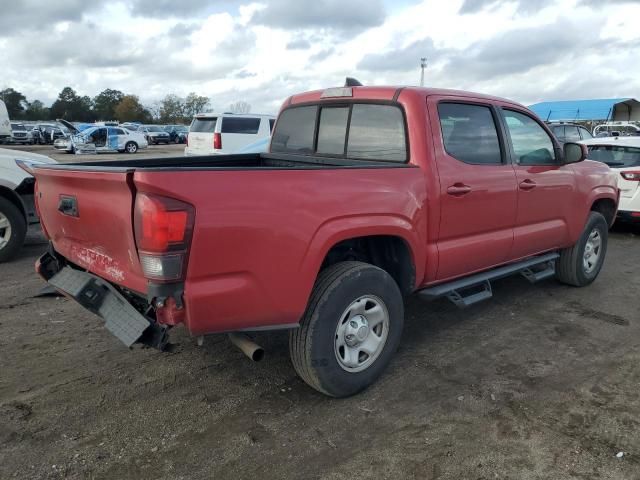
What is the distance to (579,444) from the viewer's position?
2.91 meters

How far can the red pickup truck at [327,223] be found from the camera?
261cm

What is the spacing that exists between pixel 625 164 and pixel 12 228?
29.8 ft

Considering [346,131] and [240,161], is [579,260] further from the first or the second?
[240,161]

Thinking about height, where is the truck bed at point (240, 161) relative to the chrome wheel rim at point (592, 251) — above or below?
above

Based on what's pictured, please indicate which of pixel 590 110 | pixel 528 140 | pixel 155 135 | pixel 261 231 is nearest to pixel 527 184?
pixel 528 140

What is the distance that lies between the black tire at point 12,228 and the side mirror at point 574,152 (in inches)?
238

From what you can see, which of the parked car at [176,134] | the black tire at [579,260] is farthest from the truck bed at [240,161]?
the parked car at [176,134]

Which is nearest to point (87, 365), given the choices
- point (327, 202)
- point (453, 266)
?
point (327, 202)

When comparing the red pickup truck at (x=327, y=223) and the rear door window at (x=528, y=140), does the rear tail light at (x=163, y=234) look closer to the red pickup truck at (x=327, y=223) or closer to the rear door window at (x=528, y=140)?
the red pickup truck at (x=327, y=223)

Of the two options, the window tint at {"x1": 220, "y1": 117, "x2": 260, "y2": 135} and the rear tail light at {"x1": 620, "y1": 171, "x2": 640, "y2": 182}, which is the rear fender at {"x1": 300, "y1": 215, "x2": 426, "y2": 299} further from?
the window tint at {"x1": 220, "y1": 117, "x2": 260, "y2": 135}

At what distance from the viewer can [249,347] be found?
2988mm

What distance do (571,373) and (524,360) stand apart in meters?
0.33

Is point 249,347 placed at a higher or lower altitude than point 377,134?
lower

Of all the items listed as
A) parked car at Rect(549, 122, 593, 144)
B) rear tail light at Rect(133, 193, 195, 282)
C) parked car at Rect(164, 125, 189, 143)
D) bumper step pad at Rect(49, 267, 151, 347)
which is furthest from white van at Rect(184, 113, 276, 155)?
parked car at Rect(164, 125, 189, 143)
